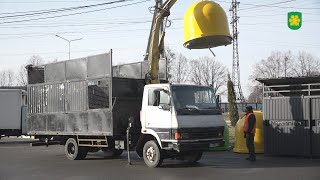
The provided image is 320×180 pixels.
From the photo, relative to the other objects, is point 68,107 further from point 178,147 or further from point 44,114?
point 178,147

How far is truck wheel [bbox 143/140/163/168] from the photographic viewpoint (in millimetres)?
13625

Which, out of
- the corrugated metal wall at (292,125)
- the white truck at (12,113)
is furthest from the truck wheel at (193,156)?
the white truck at (12,113)

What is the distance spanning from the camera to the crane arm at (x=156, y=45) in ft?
51.8

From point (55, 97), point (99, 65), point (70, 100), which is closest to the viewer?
point (99, 65)

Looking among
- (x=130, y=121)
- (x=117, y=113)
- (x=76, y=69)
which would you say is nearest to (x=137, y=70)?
(x=76, y=69)

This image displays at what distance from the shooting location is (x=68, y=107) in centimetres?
1647

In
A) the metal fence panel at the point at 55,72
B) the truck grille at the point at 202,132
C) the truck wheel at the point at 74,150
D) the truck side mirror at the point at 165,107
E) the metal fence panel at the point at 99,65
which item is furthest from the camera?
the metal fence panel at the point at 55,72

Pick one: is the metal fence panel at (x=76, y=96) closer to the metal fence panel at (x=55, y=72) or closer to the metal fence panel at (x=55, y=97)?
the metal fence panel at (x=55, y=97)

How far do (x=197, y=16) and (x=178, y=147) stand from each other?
4.01 meters

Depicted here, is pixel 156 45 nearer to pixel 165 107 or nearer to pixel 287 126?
pixel 165 107

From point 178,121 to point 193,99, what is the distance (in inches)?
39.7

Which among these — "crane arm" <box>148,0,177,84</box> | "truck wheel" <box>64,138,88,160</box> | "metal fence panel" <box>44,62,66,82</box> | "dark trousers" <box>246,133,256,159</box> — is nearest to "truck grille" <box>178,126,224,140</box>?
"dark trousers" <box>246,133,256,159</box>

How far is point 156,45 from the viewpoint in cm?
1617

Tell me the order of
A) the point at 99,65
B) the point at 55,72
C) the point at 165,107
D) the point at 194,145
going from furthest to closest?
the point at 55,72, the point at 99,65, the point at 165,107, the point at 194,145
